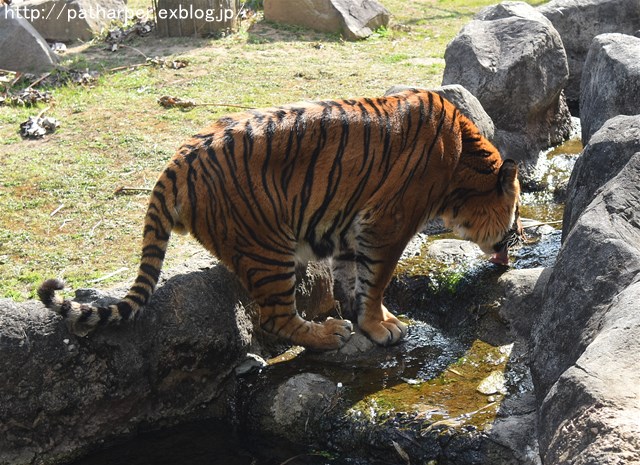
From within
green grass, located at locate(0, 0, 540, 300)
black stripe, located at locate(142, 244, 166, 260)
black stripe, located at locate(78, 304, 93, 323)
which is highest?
black stripe, located at locate(142, 244, 166, 260)

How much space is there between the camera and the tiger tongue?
573 centimetres

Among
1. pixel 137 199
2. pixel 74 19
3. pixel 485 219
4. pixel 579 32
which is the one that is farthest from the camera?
pixel 74 19

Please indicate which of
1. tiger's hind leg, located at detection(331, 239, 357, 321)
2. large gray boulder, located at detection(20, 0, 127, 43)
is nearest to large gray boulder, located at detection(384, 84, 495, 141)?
tiger's hind leg, located at detection(331, 239, 357, 321)

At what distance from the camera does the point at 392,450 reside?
4449 mm

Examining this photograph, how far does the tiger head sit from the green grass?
6.12ft

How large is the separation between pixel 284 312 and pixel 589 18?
18.9 ft

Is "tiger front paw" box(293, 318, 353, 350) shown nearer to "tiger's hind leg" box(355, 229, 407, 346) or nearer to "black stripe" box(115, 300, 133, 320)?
"tiger's hind leg" box(355, 229, 407, 346)

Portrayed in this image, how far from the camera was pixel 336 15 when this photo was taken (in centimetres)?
1196

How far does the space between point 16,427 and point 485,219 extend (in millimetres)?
2927

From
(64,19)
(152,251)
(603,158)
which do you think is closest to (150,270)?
(152,251)

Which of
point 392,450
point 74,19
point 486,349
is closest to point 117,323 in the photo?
point 392,450

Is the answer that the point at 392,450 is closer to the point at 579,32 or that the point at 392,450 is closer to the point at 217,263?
the point at 217,263

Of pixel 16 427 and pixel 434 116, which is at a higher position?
pixel 434 116

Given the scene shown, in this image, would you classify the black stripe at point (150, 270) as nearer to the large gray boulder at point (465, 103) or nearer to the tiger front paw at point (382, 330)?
the tiger front paw at point (382, 330)
